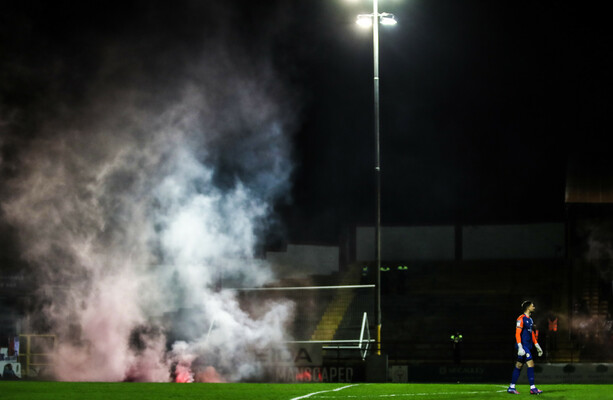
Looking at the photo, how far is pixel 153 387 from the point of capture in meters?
18.9

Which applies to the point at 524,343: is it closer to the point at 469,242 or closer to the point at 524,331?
the point at 524,331

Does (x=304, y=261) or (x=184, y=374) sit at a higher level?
(x=304, y=261)

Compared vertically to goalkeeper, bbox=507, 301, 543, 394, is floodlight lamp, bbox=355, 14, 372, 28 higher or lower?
higher

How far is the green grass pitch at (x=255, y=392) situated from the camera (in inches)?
636

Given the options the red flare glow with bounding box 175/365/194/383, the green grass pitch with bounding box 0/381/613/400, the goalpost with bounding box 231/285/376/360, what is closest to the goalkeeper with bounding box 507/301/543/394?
the green grass pitch with bounding box 0/381/613/400

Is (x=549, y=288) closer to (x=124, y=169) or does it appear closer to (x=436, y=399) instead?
(x=124, y=169)

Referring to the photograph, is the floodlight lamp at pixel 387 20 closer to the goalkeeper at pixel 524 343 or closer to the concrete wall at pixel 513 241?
the goalkeeper at pixel 524 343

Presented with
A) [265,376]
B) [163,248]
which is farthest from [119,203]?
[265,376]

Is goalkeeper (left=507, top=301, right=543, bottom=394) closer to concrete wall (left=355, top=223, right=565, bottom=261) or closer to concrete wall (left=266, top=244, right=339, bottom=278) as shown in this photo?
concrete wall (left=266, top=244, right=339, bottom=278)

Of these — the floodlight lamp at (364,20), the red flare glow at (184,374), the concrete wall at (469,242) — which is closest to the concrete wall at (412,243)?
the concrete wall at (469,242)

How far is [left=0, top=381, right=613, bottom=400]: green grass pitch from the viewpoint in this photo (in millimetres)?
16156

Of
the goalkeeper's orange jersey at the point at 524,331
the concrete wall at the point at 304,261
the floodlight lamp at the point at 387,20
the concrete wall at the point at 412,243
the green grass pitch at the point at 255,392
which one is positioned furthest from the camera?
the concrete wall at the point at 412,243

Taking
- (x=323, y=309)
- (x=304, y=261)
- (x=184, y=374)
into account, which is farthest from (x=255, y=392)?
(x=304, y=261)

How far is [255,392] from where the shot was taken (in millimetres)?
17406
